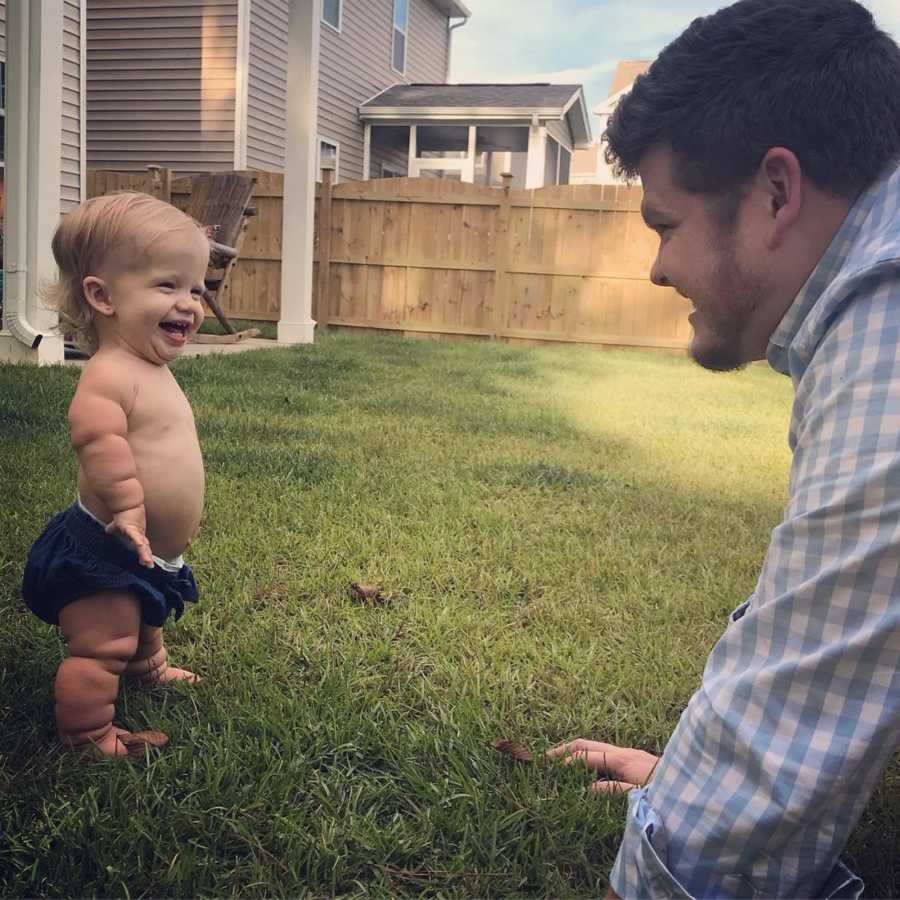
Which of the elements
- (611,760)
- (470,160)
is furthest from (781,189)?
(470,160)

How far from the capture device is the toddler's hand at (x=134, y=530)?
161 cm

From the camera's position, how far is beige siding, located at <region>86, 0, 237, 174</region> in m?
13.3

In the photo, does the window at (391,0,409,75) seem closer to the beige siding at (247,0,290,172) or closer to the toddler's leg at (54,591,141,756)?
the beige siding at (247,0,290,172)

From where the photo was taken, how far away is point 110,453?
165 centimetres

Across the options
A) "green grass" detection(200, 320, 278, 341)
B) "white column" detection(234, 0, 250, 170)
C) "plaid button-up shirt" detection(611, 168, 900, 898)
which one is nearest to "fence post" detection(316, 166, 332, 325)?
"green grass" detection(200, 320, 278, 341)

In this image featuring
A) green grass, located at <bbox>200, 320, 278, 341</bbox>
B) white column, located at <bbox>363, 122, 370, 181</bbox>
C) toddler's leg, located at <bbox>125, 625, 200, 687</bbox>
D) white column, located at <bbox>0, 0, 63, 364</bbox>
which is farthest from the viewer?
white column, located at <bbox>363, 122, 370, 181</bbox>

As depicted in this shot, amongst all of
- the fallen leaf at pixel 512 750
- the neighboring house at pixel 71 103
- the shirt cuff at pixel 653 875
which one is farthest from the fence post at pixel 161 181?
the shirt cuff at pixel 653 875

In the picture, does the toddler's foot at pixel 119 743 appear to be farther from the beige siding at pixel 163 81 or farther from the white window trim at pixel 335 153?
the white window trim at pixel 335 153

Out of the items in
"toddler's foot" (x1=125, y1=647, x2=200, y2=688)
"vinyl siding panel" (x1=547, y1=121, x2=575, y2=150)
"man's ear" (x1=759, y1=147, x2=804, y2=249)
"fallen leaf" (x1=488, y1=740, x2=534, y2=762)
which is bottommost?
"fallen leaf" (x1=488, y1=740, x2=534, y2=762)

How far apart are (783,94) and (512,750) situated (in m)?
1.19

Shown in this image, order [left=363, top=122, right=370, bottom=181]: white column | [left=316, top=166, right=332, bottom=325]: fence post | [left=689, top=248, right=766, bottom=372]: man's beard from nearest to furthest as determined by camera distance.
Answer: [left=689, top=248, right=766, bottom=372]: man's beard
[left=316, top=166, right=332, bottom=325]: fence post
[left=363, top=122, right=370, bottom=181]: white column

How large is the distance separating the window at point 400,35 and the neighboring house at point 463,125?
785mm

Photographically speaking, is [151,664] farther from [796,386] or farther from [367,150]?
[367,150]

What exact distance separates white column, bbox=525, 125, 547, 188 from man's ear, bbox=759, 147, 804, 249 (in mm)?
16407
